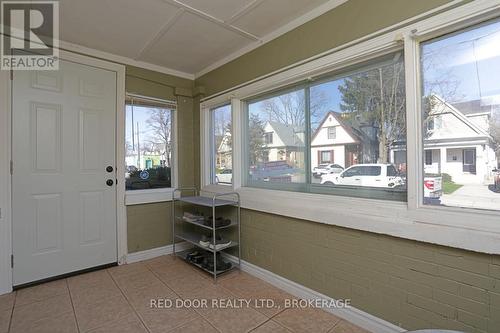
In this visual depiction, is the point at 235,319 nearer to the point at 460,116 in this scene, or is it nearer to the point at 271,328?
the point at 271,328

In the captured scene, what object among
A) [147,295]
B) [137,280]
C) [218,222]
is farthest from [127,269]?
[218,222]

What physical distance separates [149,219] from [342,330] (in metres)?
2.34

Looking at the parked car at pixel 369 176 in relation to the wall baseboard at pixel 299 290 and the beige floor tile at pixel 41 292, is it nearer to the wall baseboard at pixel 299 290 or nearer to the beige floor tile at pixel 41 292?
the wall baseboard at pixel 299 290

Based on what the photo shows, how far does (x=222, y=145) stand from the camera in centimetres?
310

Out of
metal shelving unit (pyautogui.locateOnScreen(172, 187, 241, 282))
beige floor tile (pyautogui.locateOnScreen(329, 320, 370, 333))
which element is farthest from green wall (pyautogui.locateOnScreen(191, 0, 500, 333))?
metal shelving unit (pyautogui.locateOnScreen(172, 187, 241, 282))

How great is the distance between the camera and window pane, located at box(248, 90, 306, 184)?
7.51ft

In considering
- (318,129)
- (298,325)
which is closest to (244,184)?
(318,129)

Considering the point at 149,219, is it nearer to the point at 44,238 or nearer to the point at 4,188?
the point at 44,238

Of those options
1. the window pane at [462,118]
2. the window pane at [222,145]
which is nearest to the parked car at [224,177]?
the window pane at [222,145]

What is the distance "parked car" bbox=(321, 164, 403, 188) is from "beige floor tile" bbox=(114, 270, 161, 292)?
6.32ft

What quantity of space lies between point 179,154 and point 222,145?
0.61 meters

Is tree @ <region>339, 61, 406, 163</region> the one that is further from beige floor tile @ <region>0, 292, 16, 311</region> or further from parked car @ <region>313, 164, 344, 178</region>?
beige floor tile @ <region>0, 292, 16, 311</region>

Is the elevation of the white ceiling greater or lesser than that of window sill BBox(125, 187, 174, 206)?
greater

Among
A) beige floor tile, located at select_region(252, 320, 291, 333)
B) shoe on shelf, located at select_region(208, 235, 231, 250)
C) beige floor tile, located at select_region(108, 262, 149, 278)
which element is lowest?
beige floor tile, located at select_region(252, 320, 291, 333)
